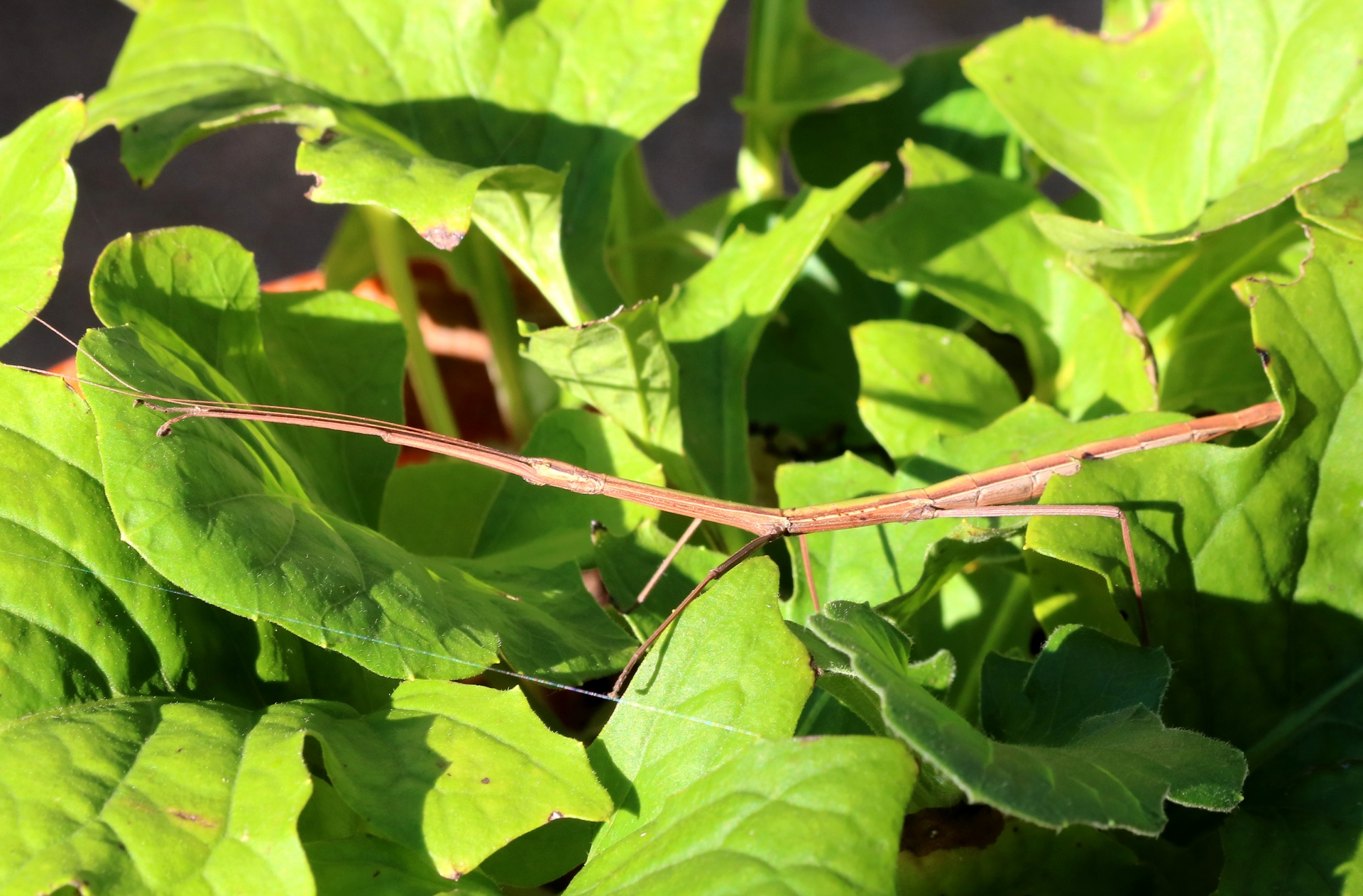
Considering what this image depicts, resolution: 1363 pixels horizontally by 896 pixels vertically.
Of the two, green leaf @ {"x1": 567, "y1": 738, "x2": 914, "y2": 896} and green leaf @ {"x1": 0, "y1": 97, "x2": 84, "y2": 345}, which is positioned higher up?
green leaf @ {"x1": 0, "y1": 97, "x2": 84, "y2": 345}

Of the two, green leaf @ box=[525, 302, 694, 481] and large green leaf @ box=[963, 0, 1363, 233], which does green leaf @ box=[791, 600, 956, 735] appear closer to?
green leaf @ box=[525, 302, 694, 481]

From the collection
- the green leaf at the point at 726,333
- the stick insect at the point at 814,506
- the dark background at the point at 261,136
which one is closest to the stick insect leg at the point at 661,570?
the stick insect at the point at 814,506

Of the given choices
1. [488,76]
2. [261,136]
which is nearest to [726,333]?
[488,76]

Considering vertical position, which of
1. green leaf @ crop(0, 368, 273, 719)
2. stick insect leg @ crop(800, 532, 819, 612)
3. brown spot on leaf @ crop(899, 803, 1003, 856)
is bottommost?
brown spot on leaf @ crop(899, 803, 1003, 856)

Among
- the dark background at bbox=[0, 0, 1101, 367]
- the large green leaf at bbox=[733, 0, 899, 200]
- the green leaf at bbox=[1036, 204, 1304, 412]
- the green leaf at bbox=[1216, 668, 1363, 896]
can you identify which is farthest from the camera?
the dark background at bbox=[0, 0, 1101, 367]

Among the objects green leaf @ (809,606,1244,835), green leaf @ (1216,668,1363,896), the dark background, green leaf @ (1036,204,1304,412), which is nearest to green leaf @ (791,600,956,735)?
green leaf @ (809,606,1244,835)

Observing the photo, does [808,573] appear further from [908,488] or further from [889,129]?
[889,129]

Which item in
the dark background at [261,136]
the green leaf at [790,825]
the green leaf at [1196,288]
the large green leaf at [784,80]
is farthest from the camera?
the dark background at [261,136]

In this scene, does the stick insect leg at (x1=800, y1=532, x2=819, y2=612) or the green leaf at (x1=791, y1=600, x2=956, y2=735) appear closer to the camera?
the green leaf at (x1=791, y1=600, x2=956, y2=735)

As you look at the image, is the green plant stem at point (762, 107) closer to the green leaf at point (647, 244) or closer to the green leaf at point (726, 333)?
the green leaf at point (647, 244)
